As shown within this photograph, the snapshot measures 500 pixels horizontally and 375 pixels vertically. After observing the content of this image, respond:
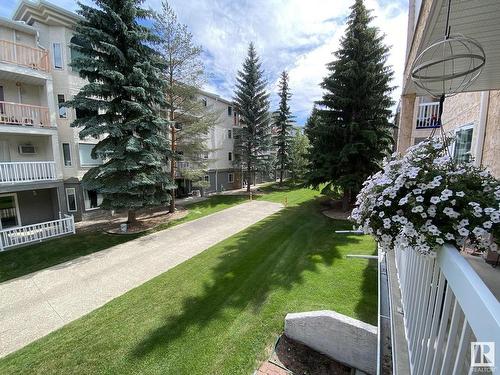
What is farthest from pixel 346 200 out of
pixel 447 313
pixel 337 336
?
pixel 447 313

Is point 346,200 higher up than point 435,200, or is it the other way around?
point 435,200

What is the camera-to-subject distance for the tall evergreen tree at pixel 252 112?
21.4m

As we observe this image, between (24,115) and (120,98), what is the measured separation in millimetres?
4782

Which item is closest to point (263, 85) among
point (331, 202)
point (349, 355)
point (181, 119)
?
point (181, 119)

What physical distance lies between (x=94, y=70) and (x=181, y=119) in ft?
17.9

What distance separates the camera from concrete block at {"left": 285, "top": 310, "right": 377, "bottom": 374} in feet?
14.1

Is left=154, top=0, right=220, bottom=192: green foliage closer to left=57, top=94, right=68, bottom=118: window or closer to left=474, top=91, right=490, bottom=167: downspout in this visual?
left=57, top=94, right=68, bottom=118: window

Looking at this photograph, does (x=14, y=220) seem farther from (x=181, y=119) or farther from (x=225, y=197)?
(x=225, y=197)

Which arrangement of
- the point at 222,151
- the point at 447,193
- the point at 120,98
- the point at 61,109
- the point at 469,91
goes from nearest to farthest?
the point at 447,193 → the point at 469,91 → the point at 120,98 → the point at 61,109 → the point at 222,151

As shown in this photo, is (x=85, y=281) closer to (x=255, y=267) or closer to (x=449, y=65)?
(x=255, y=267)

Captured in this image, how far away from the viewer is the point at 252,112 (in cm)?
2173

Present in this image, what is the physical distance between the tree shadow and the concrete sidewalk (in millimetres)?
1571

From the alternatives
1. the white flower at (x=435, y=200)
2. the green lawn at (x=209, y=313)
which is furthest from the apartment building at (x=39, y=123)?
the white flower at (x=435, y=200)

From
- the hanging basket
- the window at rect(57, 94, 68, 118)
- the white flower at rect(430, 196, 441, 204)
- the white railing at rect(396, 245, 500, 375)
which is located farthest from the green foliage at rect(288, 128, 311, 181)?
the white flower at rect(430, 196, 441, 204)
